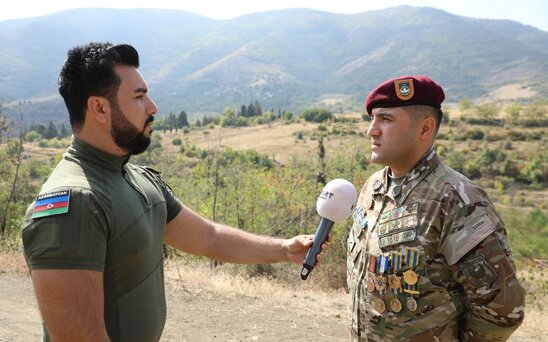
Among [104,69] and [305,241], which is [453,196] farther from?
[104,69]

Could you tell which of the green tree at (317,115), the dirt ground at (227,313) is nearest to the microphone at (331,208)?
the dirt ground at (227,313)

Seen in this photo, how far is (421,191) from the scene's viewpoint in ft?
8.02

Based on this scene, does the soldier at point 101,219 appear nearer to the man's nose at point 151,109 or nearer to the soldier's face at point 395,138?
the man's nose at point 151,109

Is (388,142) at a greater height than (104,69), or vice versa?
(104,69)

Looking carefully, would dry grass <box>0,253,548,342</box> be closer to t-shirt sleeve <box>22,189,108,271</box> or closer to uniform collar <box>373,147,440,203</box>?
uniform collar <box>373,147,440,203</box>

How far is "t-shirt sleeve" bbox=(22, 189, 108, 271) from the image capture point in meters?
1.59

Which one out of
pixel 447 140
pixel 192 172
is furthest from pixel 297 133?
pixel 192 172

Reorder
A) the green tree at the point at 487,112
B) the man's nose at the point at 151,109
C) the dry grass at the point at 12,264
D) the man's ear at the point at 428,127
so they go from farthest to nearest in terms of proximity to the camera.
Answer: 1. the green tree at the point at 487,112
2. the dry grass at the point at 12,264
3. the man's ear at the point at 428,127
4. the man's nose at the point at 151,109

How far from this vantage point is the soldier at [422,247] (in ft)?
7.26

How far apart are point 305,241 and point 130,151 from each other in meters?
1.18

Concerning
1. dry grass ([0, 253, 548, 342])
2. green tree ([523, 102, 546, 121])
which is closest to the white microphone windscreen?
dry grass ([0, 253, 548, 342])

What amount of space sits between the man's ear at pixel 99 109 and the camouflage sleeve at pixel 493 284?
172 centimetres

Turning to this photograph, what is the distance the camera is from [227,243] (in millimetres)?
2910

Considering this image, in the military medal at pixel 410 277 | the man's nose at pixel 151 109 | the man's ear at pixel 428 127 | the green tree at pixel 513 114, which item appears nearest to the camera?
the man's nose at pixel 151 109
